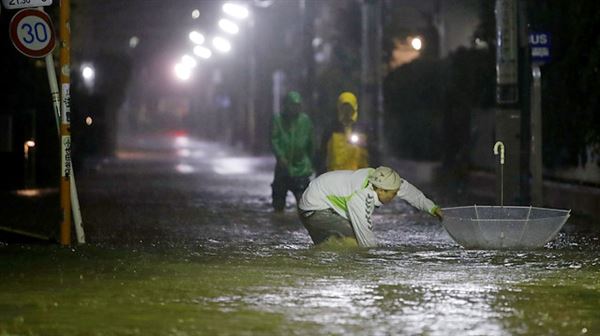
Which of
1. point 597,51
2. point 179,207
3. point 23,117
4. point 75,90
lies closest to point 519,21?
point 597,51

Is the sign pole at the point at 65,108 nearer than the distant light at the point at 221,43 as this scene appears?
Yes

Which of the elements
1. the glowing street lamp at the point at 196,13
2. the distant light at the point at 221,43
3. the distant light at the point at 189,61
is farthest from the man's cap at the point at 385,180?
the distant light at the point at 189,61

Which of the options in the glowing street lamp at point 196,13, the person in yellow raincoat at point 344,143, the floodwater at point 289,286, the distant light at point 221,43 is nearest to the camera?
the floodwater at point 289,286

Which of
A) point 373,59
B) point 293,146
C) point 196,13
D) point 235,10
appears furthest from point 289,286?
point 196,13

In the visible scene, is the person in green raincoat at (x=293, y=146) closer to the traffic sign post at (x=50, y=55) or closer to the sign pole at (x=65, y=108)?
the traffic sign post at (x=50, y=55)

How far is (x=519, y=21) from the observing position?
19766 mm

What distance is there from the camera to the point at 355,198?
38.8 ft

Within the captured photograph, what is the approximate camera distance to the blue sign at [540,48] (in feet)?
61.5

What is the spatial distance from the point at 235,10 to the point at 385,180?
3214 cm

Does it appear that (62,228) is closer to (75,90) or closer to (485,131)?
(485,131)

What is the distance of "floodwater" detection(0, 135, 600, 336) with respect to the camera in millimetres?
8406

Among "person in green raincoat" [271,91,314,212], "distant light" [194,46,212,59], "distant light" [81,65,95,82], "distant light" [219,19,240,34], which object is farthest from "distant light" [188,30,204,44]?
"person in green raincoat" [271,91,314,212]

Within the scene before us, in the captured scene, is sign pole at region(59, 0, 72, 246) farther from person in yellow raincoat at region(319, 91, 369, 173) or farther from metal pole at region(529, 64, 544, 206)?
metal pole at region(529, 64, 544, 206)

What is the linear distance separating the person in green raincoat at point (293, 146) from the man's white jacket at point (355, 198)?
5.99m
